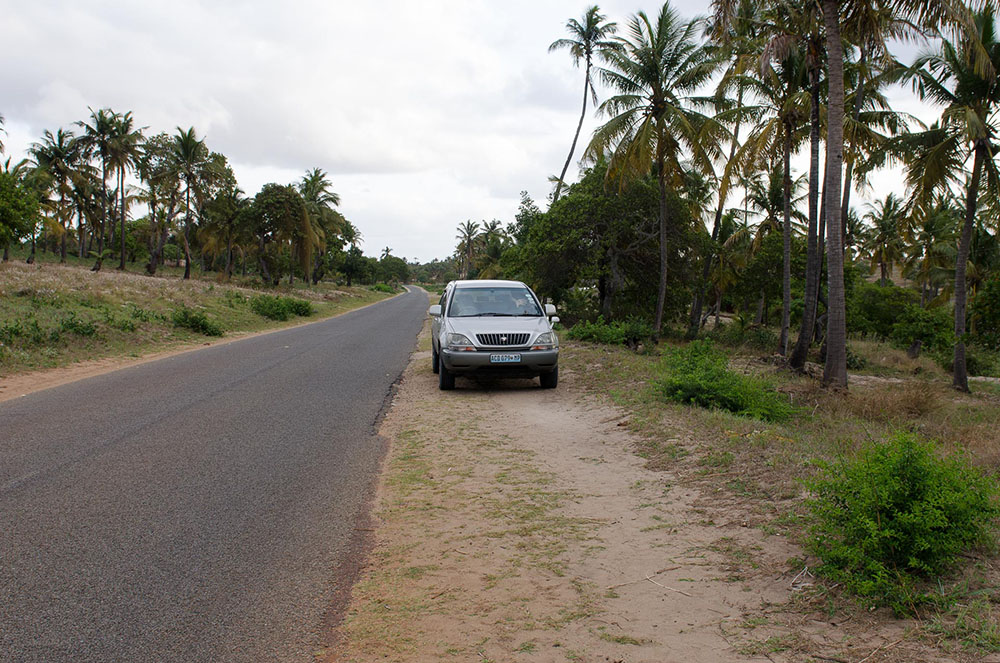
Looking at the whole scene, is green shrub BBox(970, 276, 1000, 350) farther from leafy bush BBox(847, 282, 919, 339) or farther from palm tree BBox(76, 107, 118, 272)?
palm tree BBox(76, 107, 118, 272)

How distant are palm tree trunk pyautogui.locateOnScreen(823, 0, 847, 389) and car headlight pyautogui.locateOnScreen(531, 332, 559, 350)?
16.3 ft

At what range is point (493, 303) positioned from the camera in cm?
1123

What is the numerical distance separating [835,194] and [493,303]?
611cm

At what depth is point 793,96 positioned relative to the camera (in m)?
17.0

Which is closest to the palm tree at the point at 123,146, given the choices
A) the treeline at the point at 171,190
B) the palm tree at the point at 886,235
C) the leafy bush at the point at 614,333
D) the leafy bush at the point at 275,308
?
the treeline at the point at 171,190

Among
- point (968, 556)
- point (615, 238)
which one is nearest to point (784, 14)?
point (615, 238)

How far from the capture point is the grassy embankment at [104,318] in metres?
13.2

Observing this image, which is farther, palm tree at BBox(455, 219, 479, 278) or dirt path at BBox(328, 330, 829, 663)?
palm tree at BBox(455, 219, 479, 278)

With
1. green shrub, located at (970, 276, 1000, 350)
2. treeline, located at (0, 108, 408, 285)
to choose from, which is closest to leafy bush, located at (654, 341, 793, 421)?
green shrub, located at (970, 276, 1000, 350)

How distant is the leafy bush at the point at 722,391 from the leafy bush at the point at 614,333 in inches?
376

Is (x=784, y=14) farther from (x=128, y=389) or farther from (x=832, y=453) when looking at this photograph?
(x=128, y=389)

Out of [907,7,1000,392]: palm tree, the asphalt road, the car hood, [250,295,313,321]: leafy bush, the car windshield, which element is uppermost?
[907,7,1000,392]: palm tree

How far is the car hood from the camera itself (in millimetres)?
10109

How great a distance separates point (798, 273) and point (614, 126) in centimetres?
1609
